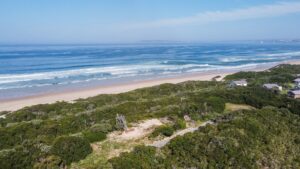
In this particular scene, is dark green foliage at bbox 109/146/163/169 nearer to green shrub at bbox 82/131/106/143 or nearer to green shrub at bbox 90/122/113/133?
green shrub at bbox 82/131/106/143

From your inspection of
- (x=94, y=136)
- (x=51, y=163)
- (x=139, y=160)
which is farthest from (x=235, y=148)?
(x=51, y=163)

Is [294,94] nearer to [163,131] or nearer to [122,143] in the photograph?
[163,131]

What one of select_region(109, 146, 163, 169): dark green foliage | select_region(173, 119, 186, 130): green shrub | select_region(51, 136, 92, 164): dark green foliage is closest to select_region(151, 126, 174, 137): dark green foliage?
select_region(173, 119, 186, 130): green shrub

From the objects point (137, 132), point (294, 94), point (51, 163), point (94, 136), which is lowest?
point (294, 94)

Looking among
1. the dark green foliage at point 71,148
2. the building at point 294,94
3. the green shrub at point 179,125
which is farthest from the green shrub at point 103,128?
the building at point 294,94

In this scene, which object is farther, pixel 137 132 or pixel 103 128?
pixel 137 132

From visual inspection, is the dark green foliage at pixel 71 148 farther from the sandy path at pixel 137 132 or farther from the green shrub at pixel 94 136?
the sandy path at pixel 137 132

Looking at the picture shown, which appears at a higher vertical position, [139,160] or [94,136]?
[139,160]

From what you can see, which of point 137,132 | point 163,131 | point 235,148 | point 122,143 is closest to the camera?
point 235,148

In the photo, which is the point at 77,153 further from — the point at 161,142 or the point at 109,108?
the point at 109,108
